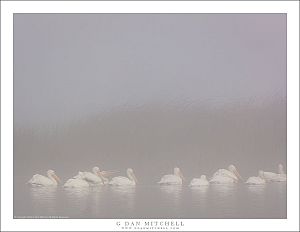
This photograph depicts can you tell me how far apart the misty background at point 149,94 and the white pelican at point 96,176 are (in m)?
0.06

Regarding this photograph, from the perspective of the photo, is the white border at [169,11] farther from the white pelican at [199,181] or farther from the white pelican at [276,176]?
the white pelican at [199,181]

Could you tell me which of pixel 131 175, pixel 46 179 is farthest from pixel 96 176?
pixel 46 179

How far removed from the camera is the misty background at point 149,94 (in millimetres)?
5055

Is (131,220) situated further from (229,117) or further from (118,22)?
(118,22)

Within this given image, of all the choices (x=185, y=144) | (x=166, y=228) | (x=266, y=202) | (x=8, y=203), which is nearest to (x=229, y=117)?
(x=185, y=144)

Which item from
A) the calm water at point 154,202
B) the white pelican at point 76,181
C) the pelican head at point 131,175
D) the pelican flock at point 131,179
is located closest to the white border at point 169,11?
the calm water at point 154,202

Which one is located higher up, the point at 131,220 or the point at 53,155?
the point at 53,155

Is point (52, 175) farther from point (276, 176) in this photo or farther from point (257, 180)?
point (276, 176)

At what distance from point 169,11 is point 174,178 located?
1.67 m

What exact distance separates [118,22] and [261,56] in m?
1.47

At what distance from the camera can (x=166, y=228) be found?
16.6 feet

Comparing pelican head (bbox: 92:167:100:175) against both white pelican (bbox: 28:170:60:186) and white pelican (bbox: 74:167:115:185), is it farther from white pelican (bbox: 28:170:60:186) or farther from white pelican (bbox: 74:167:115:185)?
white pelican (bbox: 28:170:60:186)

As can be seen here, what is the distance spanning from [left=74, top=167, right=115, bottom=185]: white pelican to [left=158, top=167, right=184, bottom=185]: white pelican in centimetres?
52

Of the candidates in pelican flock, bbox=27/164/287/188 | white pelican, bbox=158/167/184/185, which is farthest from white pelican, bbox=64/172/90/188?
white pelican, bbox=158/167/184/185
